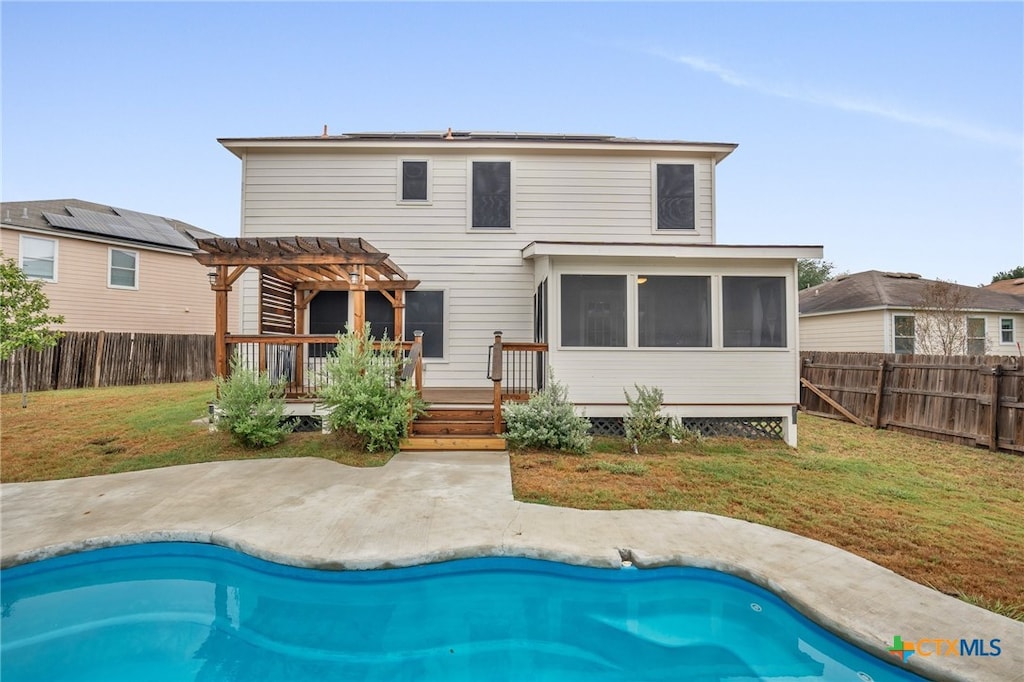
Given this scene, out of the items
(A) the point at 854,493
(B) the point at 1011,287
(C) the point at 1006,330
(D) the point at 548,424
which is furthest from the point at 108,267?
(B) the point at 1011,287

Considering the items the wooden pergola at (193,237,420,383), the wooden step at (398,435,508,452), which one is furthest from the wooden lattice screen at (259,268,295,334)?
the wooden step at (398,435,508,452)

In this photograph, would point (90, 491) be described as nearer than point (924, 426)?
Yes

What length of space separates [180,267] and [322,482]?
50.6ft

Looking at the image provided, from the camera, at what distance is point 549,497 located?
5.12 meters

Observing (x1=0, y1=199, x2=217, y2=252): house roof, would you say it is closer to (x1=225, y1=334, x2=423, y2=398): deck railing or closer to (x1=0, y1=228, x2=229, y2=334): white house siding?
(x1=0, y1=228, x2=229, y2=334): white house siding

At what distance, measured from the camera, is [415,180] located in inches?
388

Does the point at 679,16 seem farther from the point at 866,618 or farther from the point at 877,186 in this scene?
the point at 877,186

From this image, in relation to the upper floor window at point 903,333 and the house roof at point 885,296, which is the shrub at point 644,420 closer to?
the house roof at point 885,296

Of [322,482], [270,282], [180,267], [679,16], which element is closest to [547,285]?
[322,482]

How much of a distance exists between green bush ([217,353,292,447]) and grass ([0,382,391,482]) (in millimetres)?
209

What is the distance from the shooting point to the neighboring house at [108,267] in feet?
44.7

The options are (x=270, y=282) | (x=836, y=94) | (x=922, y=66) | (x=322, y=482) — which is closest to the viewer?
(x=322, y=482)

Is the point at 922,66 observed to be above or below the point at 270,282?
above

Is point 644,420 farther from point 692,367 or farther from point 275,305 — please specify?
point 275,305
